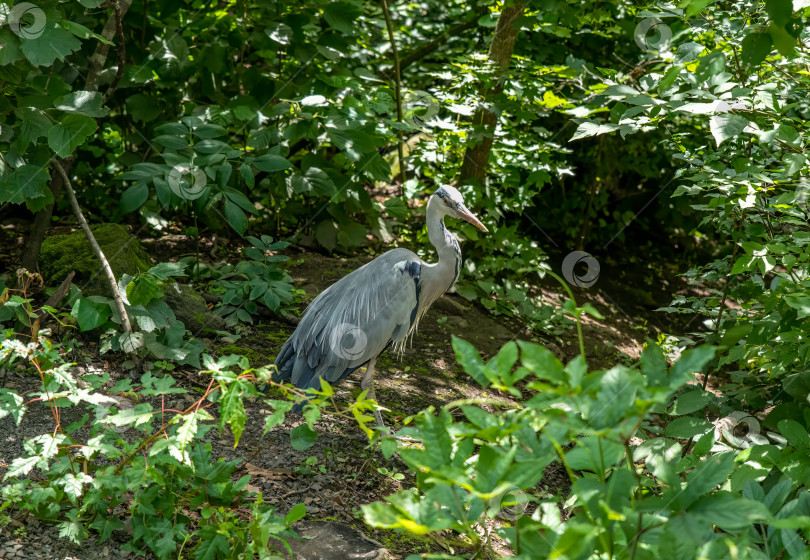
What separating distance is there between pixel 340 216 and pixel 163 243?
1.29 metres

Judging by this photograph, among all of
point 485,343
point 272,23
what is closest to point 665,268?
point 485,343

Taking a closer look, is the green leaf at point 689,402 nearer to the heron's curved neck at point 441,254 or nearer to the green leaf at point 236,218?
the heron's curved neck at point 441,254

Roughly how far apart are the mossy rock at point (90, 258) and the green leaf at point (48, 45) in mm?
1392

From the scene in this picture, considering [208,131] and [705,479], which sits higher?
[208,131]

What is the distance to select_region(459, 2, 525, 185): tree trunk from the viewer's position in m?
5.24

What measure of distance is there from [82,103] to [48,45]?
396mm

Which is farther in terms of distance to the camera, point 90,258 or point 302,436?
point 90,258

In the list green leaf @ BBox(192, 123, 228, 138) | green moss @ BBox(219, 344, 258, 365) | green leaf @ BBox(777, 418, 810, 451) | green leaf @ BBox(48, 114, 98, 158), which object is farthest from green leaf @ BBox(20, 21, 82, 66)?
green leaf @ BBox(777, 418, 810, 451)

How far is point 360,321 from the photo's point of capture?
3791 millimetres

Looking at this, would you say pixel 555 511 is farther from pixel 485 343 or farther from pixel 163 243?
pixel 163 243

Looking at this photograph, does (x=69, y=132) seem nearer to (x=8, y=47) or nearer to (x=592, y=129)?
(x=8, y=47)

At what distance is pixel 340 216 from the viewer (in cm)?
543

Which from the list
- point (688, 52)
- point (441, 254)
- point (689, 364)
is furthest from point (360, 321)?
point (689, 364)

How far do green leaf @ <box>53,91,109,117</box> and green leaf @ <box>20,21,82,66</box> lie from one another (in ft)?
1.16
